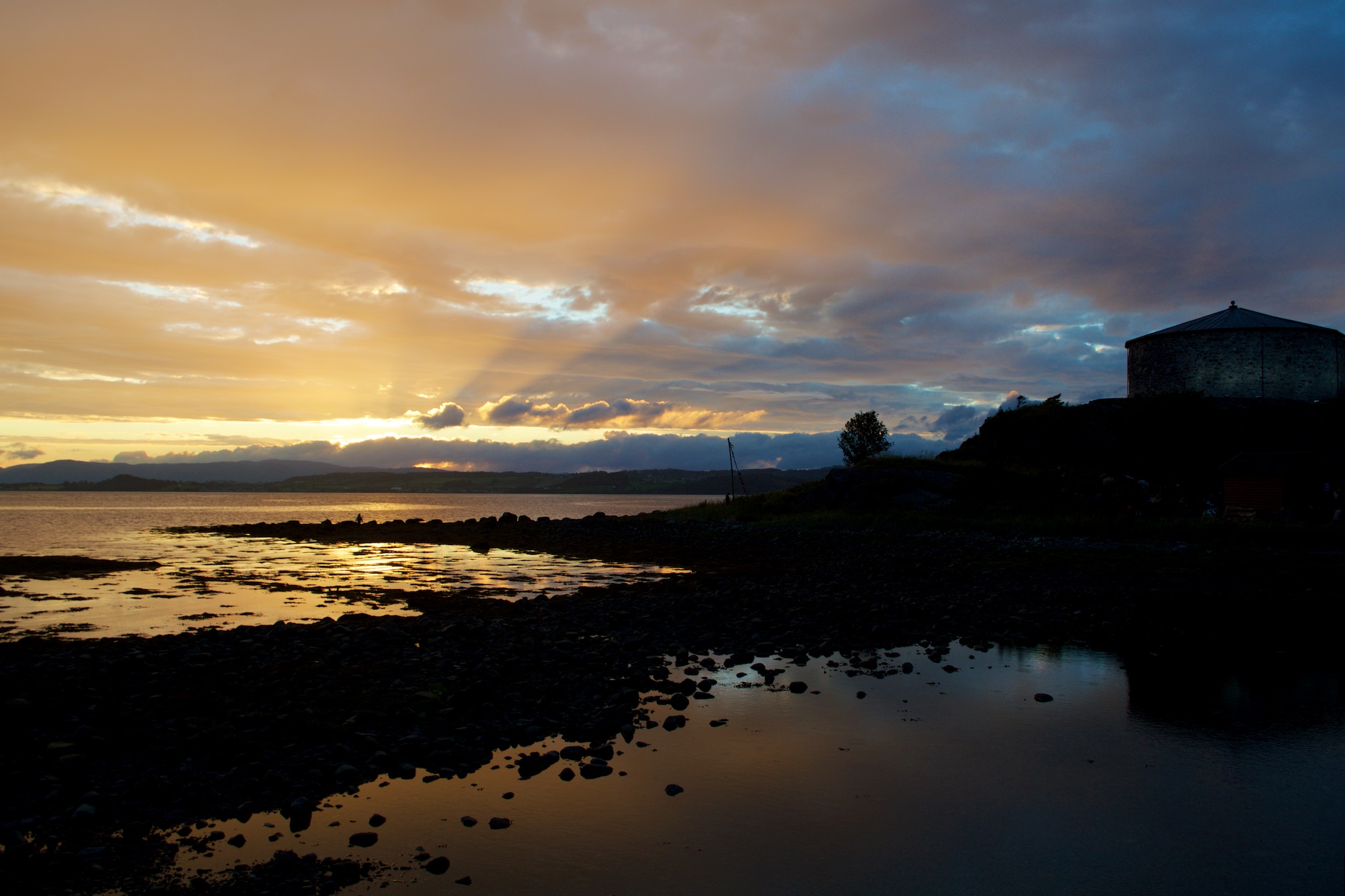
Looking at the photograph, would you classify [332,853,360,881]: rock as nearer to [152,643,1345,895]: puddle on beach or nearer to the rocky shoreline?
the rocky shoreline

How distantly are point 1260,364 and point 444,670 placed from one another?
67.1m

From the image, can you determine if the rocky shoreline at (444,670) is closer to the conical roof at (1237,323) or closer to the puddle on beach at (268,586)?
the puddle on beach at (268,586)

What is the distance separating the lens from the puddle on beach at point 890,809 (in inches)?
284

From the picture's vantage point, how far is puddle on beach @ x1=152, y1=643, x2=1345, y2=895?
722cm

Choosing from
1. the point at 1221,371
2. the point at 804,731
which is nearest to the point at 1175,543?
the point at 804,731

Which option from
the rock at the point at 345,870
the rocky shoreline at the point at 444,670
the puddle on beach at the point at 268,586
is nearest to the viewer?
the rock at the point at 345,870

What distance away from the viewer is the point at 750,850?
25.4ft

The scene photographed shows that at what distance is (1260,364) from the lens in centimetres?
5875

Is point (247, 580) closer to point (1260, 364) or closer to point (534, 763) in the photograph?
point (534, 763)

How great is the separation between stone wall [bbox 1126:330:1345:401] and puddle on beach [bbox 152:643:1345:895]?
189ft

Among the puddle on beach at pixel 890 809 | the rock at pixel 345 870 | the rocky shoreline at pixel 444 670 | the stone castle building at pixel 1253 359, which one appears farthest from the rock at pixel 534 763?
the stone castle building at pixel 1253 359

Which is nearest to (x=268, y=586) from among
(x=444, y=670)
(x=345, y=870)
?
(x=444, y=670)

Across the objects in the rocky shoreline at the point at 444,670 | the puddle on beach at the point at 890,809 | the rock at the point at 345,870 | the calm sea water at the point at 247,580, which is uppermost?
the rocky shoreline at the point at 444,670

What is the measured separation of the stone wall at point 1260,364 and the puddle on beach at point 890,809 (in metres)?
57.7
